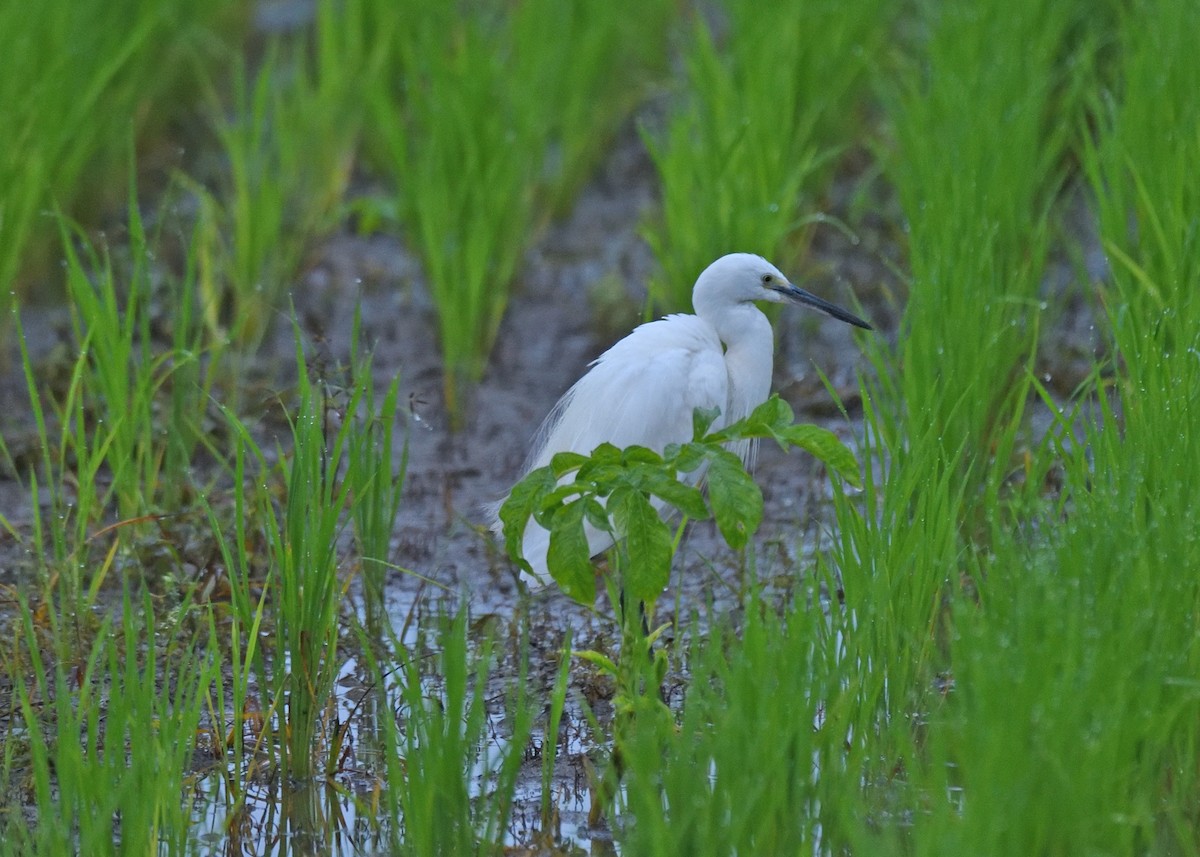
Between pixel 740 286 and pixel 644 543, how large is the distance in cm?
114

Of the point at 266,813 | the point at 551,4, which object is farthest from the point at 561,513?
the point at 551,4

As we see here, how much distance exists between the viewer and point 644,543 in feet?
8.30

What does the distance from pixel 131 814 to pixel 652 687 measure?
2.33ft

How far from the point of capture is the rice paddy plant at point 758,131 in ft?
14.3

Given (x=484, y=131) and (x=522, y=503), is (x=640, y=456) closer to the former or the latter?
(x=522, y=503)

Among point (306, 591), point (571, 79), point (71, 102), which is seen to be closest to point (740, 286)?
point (306, 591)

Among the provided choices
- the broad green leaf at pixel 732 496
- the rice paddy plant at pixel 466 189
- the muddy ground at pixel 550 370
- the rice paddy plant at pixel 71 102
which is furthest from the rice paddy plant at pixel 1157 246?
the rice paddy plant at pixel 71 102

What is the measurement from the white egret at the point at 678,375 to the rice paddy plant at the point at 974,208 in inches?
10.7

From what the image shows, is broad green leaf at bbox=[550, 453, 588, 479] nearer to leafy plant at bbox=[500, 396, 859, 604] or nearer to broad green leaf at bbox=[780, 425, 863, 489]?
leafy plant at bbox=[500, 396, 859, 604]

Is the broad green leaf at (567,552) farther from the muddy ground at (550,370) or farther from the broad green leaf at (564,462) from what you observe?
the muddy ground at (550,370)

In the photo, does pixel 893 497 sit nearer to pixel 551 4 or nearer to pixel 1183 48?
pixel 1183 48

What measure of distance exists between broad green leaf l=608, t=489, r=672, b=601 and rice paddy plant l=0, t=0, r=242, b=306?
1.93 metres

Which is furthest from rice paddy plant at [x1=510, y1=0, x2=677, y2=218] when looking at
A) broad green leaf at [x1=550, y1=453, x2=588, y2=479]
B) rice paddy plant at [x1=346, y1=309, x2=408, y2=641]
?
broad green leaf at [x1=550, y1=453, x2=588, y2=479]

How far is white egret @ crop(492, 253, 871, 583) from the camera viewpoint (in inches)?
131
